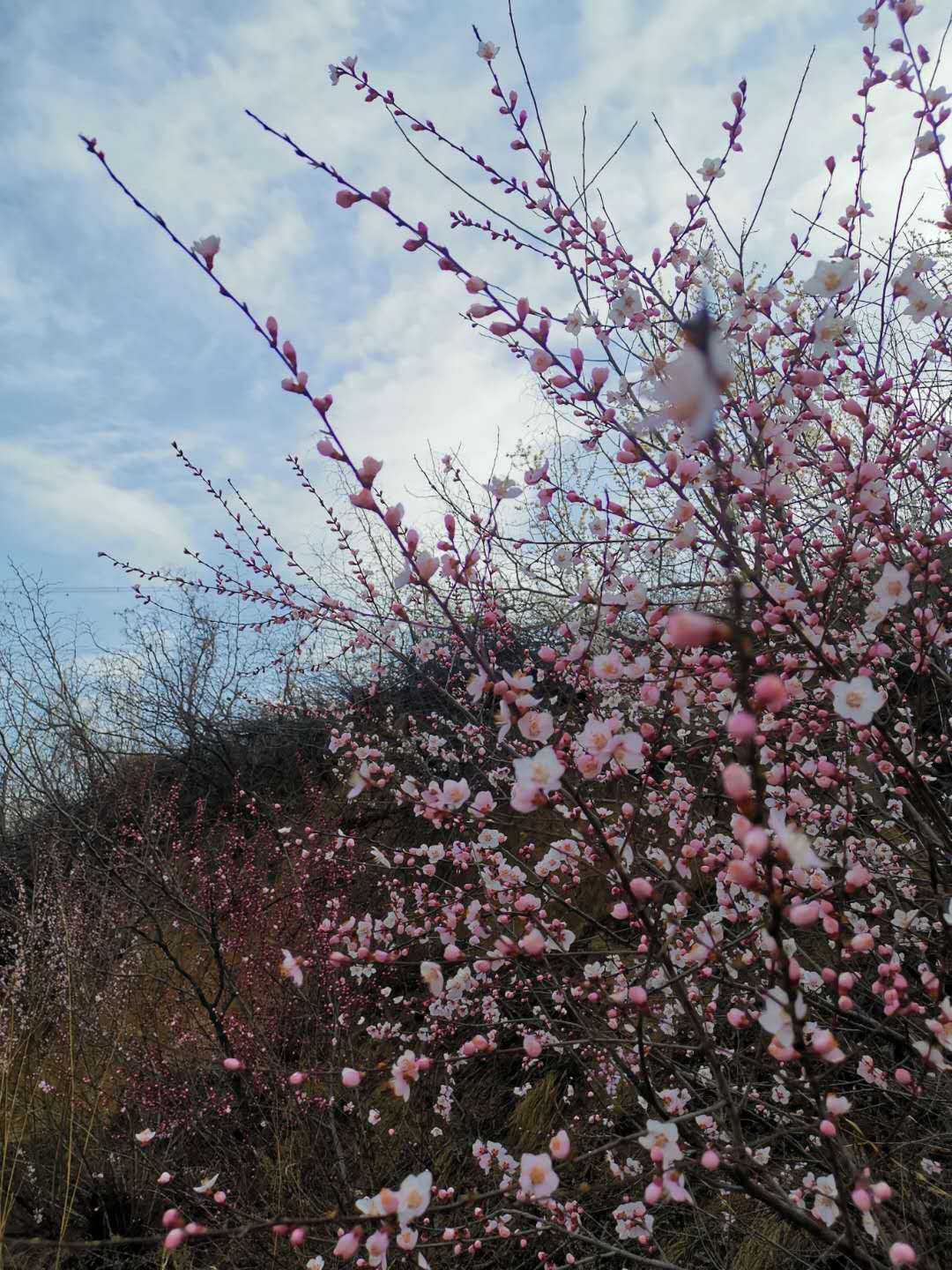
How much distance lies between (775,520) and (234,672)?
9401mm

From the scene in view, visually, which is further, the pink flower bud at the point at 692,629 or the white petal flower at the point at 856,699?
the white petal flower at the point at 856,699

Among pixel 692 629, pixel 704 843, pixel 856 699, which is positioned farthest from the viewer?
pixel 704 843

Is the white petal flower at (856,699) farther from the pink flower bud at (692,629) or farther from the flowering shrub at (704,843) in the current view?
the pink flower bud at (692,629)

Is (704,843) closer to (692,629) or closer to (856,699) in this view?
(856,699)

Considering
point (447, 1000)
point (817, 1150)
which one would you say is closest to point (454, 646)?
point (447, 1000)

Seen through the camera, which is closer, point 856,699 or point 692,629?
point 692,629

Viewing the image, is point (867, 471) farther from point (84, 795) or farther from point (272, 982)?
point (84, 795)

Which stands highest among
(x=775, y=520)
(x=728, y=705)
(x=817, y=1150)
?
(x=775, y=520)

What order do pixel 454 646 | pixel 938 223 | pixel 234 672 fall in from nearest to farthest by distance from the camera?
pixel 938 223 → pixel 454 646 → pixel 234 672

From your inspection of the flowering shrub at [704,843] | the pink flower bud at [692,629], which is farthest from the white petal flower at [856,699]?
the pink flower bud at [692,629]

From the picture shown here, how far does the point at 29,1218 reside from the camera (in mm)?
3309

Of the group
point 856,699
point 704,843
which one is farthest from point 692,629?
point 704,843

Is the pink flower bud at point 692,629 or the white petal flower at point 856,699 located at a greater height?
the white petal flower at point 856,699

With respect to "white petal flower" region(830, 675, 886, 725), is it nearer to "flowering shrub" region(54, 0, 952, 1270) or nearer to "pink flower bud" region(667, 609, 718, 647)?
"flowering shrub" region(54, 0, 952, 1270)
